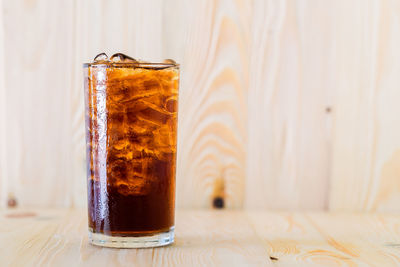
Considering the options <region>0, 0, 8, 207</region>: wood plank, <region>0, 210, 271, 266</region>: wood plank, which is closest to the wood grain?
<region>0, 0, 8, 207</region>: wood plank

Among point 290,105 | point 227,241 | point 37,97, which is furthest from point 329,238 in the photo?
point 37,97

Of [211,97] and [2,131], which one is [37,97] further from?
[211,97]

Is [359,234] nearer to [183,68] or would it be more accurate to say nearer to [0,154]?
[183,68]

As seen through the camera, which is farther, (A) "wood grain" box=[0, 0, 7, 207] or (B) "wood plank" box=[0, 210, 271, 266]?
(A) "wood grain" box=[0, 0, 7, 207]

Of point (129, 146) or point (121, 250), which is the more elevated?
point (129, 146)

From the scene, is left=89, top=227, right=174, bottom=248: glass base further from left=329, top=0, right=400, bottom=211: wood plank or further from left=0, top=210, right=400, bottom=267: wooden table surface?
left=329, top=0, right=400, bottom=211: wood plank

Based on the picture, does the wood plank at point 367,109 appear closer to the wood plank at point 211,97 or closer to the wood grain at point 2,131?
the wood plank at point 211,97
